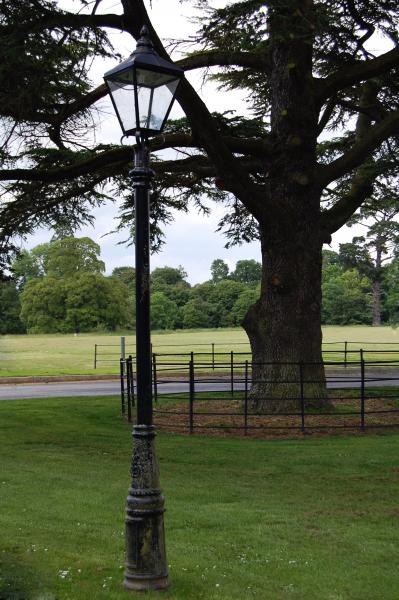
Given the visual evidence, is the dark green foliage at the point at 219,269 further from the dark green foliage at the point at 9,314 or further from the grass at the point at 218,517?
the grass at the point at 218,517

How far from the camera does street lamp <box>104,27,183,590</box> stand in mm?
5398

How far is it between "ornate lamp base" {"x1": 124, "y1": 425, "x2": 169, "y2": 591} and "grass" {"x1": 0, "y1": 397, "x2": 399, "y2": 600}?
15 centimetres

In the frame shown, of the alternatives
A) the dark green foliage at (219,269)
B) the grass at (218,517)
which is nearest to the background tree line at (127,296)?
the dark green foliage at (219,269)

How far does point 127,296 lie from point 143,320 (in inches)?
3067

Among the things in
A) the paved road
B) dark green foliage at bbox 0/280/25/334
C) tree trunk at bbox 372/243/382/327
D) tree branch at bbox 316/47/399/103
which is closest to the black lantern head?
tree branch at bbox 316/47/399/103

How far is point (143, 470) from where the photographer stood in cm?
557

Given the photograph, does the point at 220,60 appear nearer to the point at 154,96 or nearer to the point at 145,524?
the point at 154,96

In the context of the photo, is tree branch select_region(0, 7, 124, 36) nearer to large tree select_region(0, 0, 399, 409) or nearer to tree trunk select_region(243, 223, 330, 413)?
large tree select_region(0, 0, 399, 409)

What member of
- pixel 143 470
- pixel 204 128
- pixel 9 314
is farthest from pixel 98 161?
pixel 9 314

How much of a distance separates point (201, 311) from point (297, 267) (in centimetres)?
7798

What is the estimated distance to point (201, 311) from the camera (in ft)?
310

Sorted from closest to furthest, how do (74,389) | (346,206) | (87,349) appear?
(346,206)
(74,389)
(87,349)

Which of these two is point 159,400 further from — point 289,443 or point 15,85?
point 15,85

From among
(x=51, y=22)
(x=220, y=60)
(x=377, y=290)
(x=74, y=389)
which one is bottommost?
(x=74, y=389)
